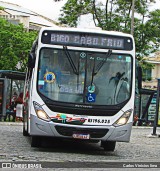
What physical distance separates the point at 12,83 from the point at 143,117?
8.91 meters

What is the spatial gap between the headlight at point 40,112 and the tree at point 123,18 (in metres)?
28.8

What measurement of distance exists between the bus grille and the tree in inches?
1134

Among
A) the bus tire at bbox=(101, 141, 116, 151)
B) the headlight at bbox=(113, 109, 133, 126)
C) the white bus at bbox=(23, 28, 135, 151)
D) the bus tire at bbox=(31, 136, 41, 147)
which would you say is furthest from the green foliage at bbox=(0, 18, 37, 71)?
the headlight at bbox=(113, 109, 133, 126)

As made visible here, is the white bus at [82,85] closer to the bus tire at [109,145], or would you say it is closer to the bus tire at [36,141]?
the bus tire at [36,141]

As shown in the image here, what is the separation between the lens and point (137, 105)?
39500 mm

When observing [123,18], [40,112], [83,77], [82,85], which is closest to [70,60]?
[83,77]

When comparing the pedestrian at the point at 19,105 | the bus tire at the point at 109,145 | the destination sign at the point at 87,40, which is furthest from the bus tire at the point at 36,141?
the pedestrian at the point at 19,105

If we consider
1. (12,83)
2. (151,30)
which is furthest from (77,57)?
(151,30)

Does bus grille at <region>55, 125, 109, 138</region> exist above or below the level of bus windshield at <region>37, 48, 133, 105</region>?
below

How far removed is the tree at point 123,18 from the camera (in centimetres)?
4453

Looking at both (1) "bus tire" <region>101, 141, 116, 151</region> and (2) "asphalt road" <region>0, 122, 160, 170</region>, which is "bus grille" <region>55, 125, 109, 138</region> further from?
(1) "bus tire" <region>101, 141, 116, 151</region>

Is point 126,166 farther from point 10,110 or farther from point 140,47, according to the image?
point 140,47

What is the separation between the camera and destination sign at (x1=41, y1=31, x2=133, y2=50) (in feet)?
53.2

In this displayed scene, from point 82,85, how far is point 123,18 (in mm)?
29439
